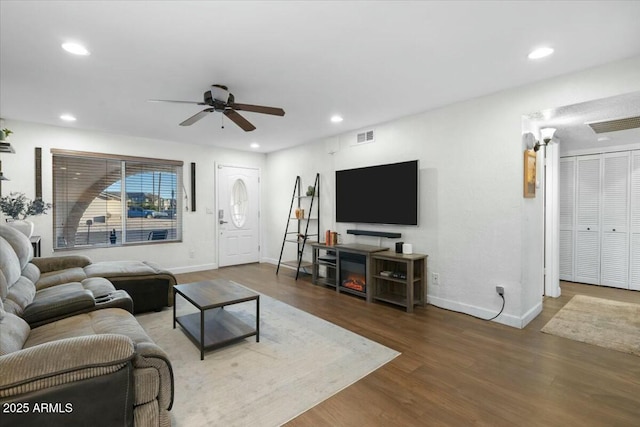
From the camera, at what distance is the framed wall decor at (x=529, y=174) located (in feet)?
10.3

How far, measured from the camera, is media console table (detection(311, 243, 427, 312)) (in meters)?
3.72

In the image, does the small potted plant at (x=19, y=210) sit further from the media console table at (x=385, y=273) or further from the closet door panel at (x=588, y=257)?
the closet door panel at (x=588, y=257)

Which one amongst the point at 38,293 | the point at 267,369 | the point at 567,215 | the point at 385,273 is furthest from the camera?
the point at 567,215

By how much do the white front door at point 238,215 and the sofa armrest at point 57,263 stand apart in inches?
106

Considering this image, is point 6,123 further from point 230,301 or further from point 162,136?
point 230,301

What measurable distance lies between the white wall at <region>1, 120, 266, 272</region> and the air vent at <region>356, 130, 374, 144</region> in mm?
2860

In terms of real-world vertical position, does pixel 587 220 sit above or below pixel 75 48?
below

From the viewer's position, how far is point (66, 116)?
13.6 feet

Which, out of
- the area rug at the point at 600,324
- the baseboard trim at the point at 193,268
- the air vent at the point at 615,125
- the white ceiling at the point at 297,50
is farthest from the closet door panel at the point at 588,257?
the baseboard trim at the point at 193,268

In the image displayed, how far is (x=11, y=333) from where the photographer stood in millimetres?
1605

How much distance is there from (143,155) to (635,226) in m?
7.99

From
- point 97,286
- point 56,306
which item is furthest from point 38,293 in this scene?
point 56,306

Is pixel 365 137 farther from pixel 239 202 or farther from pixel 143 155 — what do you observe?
pixel 143 155

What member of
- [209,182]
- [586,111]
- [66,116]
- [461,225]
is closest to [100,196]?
[66,116]
